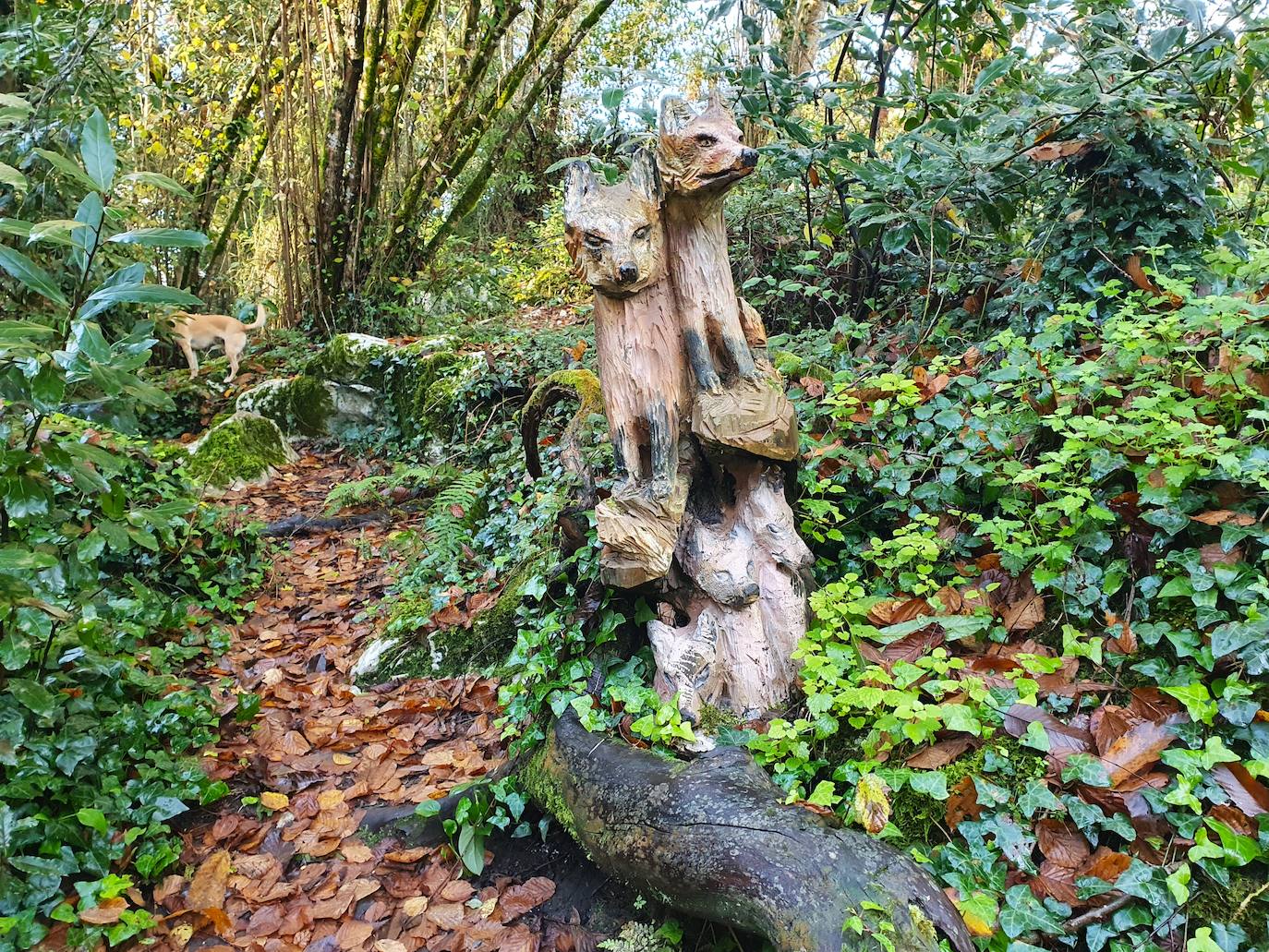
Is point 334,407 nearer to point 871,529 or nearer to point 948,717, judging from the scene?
point 871,529

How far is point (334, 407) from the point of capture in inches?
297

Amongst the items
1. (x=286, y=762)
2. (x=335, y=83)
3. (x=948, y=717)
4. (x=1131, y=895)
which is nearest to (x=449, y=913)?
(x=286, y=762)

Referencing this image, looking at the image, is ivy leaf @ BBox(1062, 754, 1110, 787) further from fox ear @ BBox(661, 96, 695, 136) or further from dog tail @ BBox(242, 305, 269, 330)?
dog tail @ BBox(242, 305, 269, 330)

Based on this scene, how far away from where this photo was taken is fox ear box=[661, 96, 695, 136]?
2.54m

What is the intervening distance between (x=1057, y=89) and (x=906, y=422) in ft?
6.22

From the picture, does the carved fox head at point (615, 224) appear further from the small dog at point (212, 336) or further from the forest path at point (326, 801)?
the small dog at point (212, 336)

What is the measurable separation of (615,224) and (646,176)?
221 millimetres

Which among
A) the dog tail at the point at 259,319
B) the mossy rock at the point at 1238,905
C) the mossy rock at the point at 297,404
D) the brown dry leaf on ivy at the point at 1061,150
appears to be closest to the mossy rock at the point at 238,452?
the mossy rock at the point at 297,404

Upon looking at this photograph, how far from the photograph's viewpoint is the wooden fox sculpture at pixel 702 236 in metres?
2.52

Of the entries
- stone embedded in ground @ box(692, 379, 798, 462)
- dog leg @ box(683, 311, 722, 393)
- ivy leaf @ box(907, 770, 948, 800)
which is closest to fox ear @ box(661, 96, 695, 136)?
dog leg @ box(683, 311, 722, 393)

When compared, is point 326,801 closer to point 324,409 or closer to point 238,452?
point 238,452

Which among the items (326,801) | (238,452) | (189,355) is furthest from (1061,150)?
A: (189,355)

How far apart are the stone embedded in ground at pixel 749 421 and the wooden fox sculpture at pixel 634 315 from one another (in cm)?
13

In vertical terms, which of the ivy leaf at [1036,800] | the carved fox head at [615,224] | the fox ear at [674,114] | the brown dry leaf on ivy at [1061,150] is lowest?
the ivy leaf at [1036,800]
